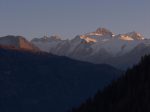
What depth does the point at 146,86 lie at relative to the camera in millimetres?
87562

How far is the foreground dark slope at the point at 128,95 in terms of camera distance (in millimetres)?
83688

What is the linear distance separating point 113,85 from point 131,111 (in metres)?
21.5

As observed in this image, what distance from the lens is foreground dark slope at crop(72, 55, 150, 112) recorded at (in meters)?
83.7

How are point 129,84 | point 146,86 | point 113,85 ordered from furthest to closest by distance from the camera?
point 113,85 < point 129,84 < point 146,86

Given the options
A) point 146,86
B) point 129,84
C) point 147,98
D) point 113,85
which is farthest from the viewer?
point 113,85

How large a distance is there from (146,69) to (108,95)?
5.73 metres

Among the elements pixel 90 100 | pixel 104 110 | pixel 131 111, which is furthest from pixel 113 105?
pixel 90 100

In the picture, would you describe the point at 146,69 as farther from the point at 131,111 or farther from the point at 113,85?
the point at 131,111

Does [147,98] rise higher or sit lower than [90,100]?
higher

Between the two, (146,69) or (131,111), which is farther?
(146,69)

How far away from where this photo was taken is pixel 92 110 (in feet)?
317

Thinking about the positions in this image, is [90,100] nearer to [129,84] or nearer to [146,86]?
[129,84]

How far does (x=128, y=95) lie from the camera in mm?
90125

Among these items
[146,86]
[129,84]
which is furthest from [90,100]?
[146,86]
